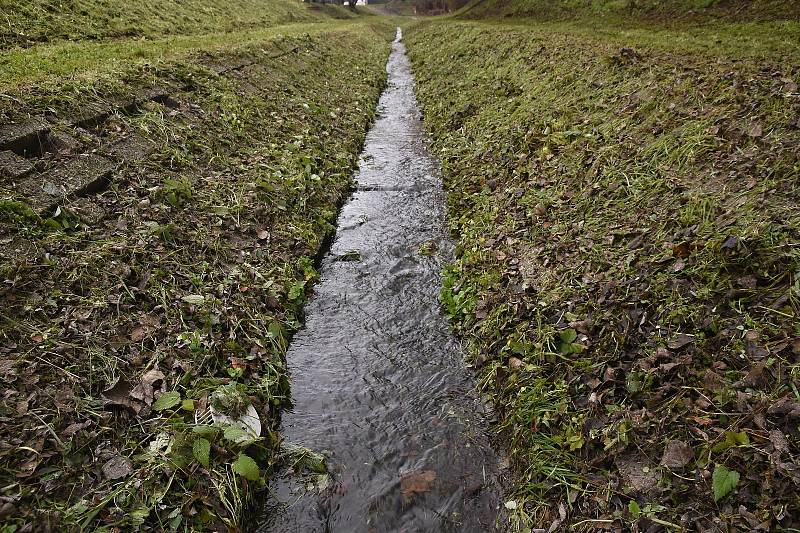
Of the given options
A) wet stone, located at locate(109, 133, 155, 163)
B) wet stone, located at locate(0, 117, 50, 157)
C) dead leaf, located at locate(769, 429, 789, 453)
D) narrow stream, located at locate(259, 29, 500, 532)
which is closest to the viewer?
dead leaf, located at locate(769, 429, 789, 453)

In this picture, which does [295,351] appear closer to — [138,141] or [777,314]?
[138,141]

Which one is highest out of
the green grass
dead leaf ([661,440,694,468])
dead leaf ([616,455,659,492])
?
the green grass

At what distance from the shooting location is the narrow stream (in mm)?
4250

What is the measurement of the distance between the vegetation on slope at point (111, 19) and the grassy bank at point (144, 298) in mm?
5178

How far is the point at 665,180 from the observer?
21.2 feet

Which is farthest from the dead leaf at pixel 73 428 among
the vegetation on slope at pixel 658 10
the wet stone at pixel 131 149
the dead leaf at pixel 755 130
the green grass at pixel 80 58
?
the vegetation on slope at pixel 658 10

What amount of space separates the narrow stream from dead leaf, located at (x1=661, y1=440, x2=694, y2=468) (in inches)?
60.4

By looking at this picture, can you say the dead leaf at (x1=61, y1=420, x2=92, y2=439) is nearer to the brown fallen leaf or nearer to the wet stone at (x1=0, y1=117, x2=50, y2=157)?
the brown fallen leaf

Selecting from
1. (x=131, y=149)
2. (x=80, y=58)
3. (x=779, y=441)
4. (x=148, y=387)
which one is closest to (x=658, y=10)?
(x=80, y=58)

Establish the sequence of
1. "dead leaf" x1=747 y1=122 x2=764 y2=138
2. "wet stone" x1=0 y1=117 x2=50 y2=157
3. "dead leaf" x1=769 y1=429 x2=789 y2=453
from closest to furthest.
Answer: "dead leaf" x1=769 y1=429 x2=789 y2=453 < "wet stone" x1=0 y1=117 x2=50 y2=157 < "dead leaf" x1=747 y1=122 x2=764 y2=138

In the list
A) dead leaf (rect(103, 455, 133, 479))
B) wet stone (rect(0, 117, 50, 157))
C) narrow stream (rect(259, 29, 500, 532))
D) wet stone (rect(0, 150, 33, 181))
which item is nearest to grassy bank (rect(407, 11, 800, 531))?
narrow stream (rect(259, 29, 500, 532))

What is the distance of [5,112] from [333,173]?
5.96m

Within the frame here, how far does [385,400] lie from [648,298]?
3.20 m

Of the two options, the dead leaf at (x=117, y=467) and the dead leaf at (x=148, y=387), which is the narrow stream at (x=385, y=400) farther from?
the dead leaf at (x=148, y=387)
